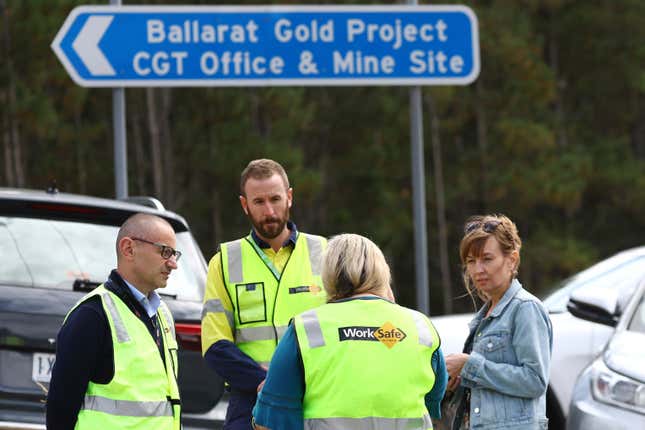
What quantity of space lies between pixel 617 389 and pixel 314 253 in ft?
5.68

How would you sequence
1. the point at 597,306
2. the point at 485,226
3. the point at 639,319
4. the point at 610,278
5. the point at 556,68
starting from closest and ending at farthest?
the point at 485,226 → the point at 639,319 → the point at 597,306 → the point at 610,278 → the point at 556,68

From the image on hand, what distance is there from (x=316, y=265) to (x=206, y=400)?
100 cm

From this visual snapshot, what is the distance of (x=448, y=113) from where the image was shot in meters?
40.4

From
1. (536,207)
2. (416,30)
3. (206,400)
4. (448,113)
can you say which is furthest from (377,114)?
(206,400)

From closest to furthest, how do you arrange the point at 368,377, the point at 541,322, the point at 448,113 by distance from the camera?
1. the point at 368,377
2. the point at 541,322
3. the point at 448,113

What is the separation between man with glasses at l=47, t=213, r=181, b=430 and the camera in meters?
3.91

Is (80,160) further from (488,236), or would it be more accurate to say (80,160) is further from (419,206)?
(488,236)

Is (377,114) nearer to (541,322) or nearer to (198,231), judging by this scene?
(198,231)

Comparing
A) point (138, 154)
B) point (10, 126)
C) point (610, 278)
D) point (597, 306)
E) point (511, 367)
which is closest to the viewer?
point (511, 367)

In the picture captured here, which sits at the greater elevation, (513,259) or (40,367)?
(513,259)

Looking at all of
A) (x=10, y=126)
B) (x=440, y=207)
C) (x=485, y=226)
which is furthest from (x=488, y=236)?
(x=440, y=207)

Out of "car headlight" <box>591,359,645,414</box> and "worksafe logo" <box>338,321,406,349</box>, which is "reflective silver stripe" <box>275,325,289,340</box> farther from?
"car headlight" <box>591,359,645,414</box>

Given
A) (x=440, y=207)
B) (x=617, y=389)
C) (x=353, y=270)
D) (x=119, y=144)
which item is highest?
(x=119, y=144)

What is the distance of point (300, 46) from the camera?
864cm
